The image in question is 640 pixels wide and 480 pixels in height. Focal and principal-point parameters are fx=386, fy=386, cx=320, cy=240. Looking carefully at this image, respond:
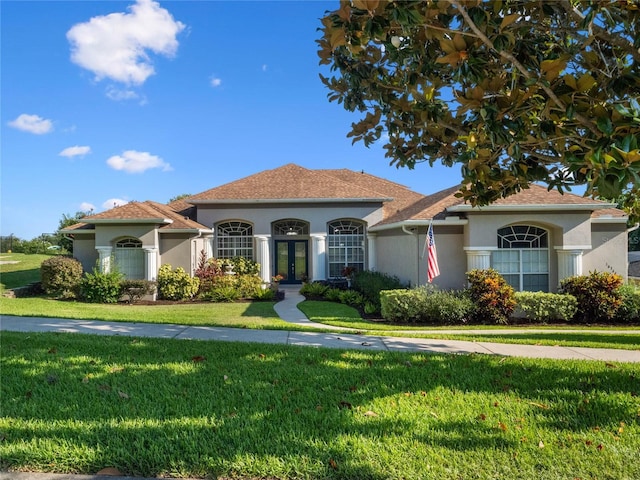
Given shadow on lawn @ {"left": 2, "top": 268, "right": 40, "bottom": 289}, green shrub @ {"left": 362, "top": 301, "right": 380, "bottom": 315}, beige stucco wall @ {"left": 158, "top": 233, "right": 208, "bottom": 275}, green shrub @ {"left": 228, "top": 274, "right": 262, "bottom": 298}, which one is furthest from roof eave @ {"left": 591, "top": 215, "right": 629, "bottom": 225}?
shadow on lawn @ {"left": 2, "top": 268, "right": 40, "bottom": 289}

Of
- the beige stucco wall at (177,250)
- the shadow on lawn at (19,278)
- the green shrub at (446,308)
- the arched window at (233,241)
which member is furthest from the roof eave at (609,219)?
the shadow on lawn at (19,278)

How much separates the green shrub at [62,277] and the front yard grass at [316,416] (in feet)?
36.1

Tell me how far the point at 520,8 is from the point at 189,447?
610cm

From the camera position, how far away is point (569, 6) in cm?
396

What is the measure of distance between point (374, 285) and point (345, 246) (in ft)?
16.7

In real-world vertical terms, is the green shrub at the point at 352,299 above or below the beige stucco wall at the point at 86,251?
below

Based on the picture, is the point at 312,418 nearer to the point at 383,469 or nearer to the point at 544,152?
the point at 383,469

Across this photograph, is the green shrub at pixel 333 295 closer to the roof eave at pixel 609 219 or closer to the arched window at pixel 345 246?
the arched window at pixel 345 246

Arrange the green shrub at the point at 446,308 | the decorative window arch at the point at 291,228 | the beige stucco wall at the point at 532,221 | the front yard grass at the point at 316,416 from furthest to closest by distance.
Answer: the decorative window arch at the point at 291,228 → the beige stucco wall at the point at 532,221 → the green shrub at the point at 446,308 → the front yard grass at the point at 316,416

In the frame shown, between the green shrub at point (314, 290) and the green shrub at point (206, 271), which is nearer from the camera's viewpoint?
the green shrub at point (206, 271)

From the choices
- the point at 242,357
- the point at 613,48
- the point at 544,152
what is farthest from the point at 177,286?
the point at 613,48

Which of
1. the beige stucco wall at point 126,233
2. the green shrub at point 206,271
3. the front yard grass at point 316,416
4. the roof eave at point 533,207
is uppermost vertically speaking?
the roof eave at point 533,207

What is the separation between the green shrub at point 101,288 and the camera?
15102 mm

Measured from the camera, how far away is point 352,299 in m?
15.1
